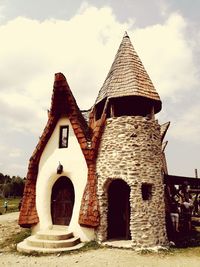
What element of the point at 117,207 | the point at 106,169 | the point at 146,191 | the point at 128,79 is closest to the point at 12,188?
the point at 117,207

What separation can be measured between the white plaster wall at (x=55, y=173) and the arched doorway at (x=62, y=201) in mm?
233

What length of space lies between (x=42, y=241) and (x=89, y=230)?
6.91ft

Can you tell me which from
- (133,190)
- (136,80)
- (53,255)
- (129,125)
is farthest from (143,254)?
(136,80)

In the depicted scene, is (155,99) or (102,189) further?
(155,99)

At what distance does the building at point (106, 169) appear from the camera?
39.3ft

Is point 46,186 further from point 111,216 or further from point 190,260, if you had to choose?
point 190,260

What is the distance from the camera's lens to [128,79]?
13617 millimetres

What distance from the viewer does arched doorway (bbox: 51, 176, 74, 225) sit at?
44.1ft

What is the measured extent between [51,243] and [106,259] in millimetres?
2460

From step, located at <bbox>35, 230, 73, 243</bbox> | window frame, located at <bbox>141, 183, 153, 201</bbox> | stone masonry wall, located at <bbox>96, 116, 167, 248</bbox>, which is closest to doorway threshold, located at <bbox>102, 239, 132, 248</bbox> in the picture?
stone masonry wall, located at <bbox>96, 116, 167, 248</bbox>

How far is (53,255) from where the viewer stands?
10.2 metres

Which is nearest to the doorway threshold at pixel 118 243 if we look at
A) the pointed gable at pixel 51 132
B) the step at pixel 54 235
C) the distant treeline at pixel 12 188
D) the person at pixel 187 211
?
the step at pixel 54 235

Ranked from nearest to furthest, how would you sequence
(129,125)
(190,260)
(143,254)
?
(190,260)
(143,254)
(129,125)

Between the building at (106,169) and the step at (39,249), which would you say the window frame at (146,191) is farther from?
the step at (39,249)
